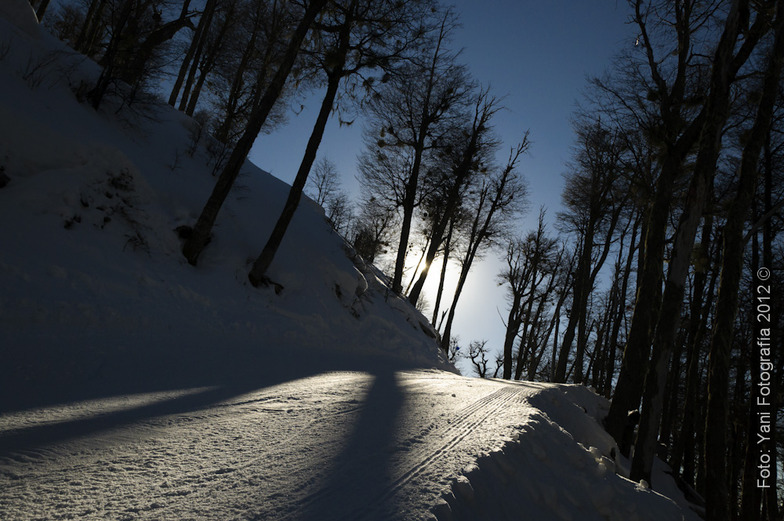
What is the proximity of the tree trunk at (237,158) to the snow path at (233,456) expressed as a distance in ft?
14.3

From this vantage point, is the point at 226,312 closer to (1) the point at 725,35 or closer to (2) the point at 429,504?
(2) the point at 429,504

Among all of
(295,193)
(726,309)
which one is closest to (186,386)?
(295,193)

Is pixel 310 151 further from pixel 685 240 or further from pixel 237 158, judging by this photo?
pixel 685 240

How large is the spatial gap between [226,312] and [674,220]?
14.9 m

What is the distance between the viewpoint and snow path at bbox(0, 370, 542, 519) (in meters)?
1.70

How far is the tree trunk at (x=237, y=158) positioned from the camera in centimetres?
736

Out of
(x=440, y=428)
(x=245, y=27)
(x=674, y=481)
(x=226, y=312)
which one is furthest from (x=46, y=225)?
(x=245, y=27)

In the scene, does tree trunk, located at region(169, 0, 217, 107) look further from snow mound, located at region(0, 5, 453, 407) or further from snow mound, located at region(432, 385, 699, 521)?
snow mound, located at region(432, 385, 699, 521)

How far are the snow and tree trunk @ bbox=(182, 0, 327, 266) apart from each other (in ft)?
1.11

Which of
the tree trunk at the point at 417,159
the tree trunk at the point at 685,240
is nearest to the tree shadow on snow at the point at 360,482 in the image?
the tree trunk at the point at 685,240

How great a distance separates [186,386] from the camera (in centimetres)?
386

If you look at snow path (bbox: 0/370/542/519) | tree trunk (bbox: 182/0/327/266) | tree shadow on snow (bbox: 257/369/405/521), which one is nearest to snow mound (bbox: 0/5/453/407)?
tree trunk (bbox: 182/0/327/266)

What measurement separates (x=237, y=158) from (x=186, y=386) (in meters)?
5.20

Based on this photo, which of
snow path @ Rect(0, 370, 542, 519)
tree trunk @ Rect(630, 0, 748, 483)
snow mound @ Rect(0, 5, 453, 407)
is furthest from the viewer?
tree trunk @ Rect(630, 0, 748, 483)
